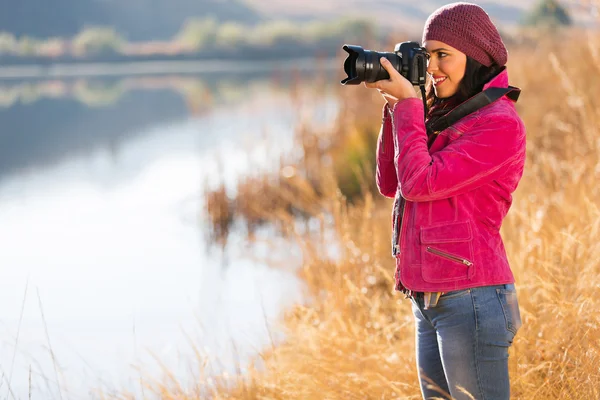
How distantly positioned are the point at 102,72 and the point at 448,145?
33.4m

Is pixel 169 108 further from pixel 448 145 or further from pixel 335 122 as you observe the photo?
pixel 448 145

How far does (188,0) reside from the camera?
6406 cm

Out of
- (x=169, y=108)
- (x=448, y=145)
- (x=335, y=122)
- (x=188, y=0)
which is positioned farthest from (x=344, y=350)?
(x=188, y=0)

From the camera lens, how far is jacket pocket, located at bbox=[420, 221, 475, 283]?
1.55 m

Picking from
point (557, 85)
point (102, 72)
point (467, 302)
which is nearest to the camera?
point (467, 302)

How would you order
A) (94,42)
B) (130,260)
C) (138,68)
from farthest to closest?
(138,68), (94,42), (130,260)

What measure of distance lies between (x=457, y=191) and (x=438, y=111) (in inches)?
8.4

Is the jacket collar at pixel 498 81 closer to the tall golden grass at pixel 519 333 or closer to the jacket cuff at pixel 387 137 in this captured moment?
the jacket cuff at pixel 387 137

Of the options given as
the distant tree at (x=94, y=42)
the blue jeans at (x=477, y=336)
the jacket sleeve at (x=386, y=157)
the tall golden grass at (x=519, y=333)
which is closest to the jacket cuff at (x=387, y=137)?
the jacket sleeve at (x=386, y=157)

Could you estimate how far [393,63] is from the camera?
1.59m

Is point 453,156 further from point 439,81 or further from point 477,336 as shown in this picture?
point 477,336

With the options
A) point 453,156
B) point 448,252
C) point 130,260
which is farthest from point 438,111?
point 130,260

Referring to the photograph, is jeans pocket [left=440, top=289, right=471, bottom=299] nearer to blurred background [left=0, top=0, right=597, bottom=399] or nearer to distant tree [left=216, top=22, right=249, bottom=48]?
blurred background [left=0, top=0, right=597, bottom=399]

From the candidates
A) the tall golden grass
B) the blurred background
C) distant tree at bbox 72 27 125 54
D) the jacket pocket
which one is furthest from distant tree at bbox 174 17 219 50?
the jacket pocket
